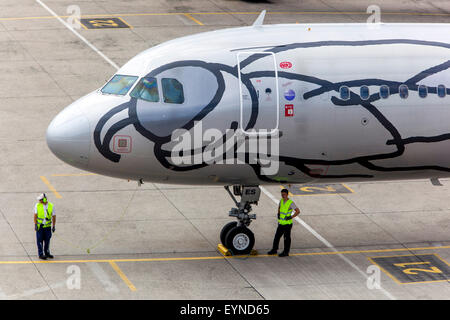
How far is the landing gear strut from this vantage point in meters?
23.7

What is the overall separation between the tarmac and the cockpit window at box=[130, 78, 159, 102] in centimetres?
418

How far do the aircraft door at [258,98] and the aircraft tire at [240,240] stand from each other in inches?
115

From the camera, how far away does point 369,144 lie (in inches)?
895

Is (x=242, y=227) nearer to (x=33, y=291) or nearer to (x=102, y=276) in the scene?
(x=102, y=276)

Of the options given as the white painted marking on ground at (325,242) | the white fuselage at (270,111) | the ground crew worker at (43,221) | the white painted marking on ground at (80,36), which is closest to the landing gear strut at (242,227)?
the white fuselage at (270,111)

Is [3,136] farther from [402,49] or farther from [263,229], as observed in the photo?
[402,49]

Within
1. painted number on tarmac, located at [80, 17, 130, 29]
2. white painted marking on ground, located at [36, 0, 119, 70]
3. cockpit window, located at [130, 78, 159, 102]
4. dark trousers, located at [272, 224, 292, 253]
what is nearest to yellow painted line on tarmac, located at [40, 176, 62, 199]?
cockpit window, located at [130, 78, 159, 102]

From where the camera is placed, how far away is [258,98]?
2214 cm

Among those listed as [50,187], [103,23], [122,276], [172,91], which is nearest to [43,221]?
[122,276]

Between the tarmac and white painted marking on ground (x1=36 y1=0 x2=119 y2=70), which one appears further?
white painted marking on ground (x1=36 y1=0 x2=119 y2=70)

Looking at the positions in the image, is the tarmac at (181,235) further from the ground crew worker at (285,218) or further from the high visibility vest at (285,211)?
the high visibility vest at (285,211)

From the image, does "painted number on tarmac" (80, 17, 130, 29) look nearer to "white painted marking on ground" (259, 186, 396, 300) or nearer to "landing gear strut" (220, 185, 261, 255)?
"white painted marking on ground" (259, 186, 396, 300)

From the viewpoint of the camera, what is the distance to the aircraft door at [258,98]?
22.1m
